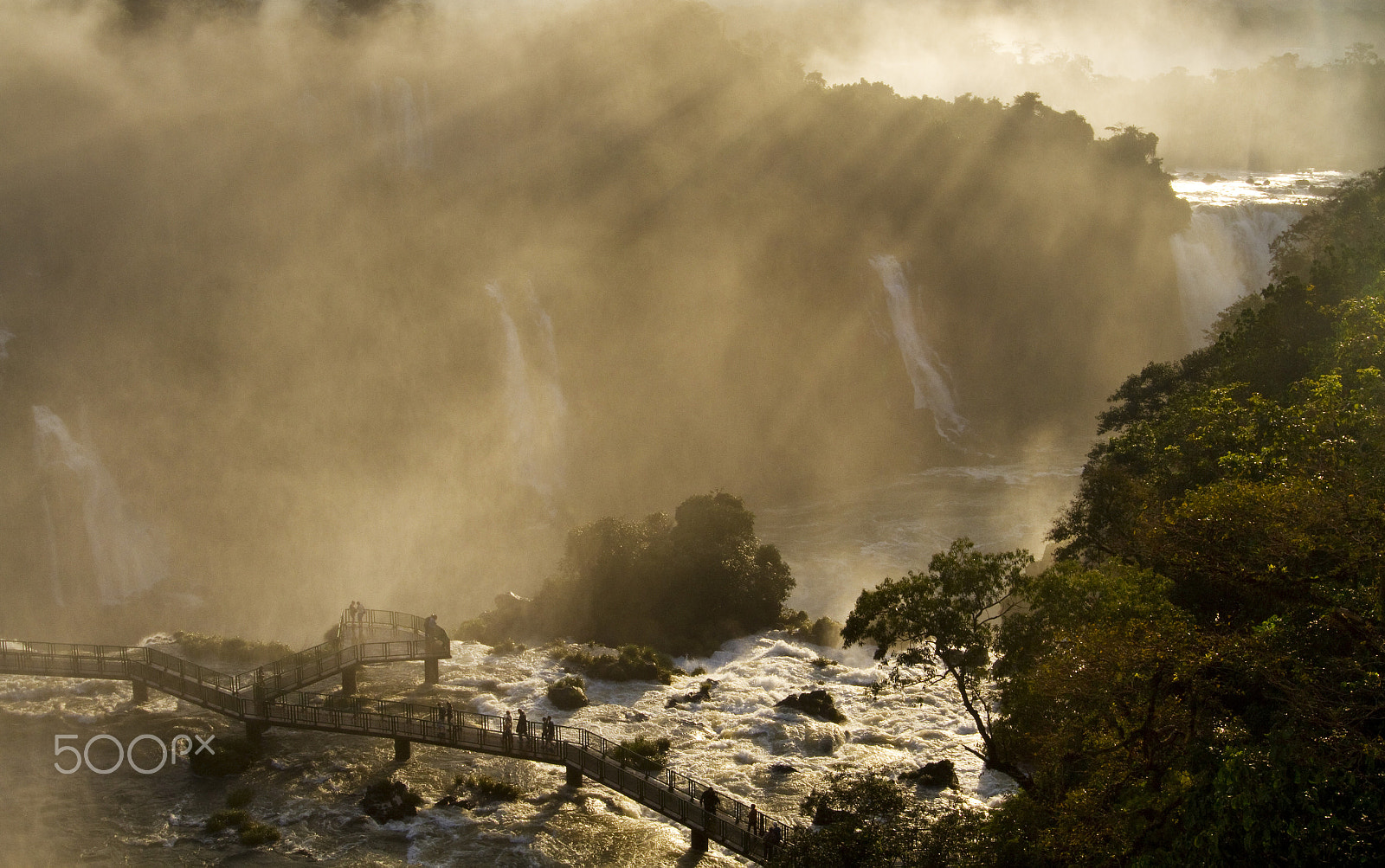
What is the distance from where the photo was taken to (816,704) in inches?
1093

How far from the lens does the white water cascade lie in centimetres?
6266

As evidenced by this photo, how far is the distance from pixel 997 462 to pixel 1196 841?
60570 millimetres

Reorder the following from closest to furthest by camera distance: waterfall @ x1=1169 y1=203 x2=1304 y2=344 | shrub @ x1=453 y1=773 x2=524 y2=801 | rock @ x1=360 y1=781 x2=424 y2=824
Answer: rock @ x1=360 y1=781 x2=424 y2=824 → shrub @ x1=453 y1=773 x2=524 y2=801 → waterfall @ x1=1169 y1=203 x2=1304 y2=344

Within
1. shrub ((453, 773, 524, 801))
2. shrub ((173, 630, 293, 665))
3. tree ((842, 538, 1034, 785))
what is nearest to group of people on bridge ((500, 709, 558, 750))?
shrub ((453, 773, 524, 801))

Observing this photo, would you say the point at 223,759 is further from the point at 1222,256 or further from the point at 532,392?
the point at 1222,256

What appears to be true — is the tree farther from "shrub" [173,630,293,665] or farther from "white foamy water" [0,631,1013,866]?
"shrub" [173,630,293,665]

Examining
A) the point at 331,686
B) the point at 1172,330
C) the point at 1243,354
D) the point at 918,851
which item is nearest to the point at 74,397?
the point at 331,686

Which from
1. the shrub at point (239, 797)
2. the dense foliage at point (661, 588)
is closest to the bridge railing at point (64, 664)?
the shrub at point (239, 797)

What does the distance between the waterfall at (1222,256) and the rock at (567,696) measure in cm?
7468

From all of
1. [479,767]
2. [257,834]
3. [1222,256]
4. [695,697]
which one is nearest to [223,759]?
[257,834]

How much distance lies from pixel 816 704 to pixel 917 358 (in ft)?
173

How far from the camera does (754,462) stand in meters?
68.8

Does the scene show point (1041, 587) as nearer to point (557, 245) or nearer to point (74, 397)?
point (74, 397)

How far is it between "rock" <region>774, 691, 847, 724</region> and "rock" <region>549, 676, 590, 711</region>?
226 inches
